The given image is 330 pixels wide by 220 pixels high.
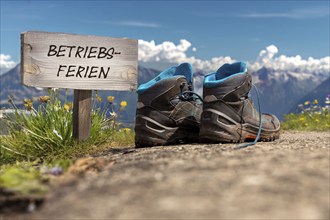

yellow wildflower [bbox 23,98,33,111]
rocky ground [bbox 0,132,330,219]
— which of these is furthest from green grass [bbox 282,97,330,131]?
rocky ground [bbox 0,132,330,219]

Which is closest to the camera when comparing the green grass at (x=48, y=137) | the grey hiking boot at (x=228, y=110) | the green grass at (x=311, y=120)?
the grey hiking boot at (x=228, y=110)

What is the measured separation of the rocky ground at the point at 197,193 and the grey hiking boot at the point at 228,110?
7.28ft

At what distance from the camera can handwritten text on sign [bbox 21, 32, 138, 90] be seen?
18.5 ft

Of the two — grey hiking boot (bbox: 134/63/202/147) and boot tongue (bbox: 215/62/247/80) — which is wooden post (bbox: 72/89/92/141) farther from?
boot tongue (bbox: 215/62/247/80)

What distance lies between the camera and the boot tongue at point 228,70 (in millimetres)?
5141

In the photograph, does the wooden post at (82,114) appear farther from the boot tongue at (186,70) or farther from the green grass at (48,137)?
the boot tongue at (186,70)

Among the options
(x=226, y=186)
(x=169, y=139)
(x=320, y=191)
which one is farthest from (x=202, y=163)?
(x=169, y=139)

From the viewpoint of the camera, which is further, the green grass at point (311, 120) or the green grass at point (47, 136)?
the green grass at point (311, 120)

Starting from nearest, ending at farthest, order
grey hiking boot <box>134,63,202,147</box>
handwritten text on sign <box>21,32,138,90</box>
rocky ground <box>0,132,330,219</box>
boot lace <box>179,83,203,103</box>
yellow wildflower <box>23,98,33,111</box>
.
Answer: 1. rocky ground <box>0,132,330,219</box>
2. grey hiking boot <box>134,63,202,147</box>
3. boot lace <box>179,83,203,103</box>
4. handwritten text on sign <box>21,32,138,90</box>
5. yellow wildflower <box>23,98,33,111</box>

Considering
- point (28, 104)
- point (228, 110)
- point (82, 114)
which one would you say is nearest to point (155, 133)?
point (228, 110)

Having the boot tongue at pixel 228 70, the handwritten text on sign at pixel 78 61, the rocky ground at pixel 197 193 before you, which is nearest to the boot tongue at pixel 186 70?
the boot tongue at pixel 228 70

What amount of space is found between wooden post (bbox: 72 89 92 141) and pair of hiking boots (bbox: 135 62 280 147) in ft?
3.97

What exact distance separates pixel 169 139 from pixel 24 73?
6.69ft

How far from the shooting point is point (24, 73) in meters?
5.56
